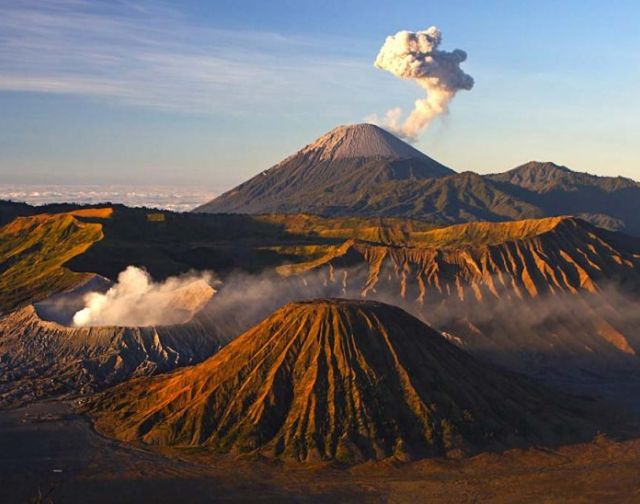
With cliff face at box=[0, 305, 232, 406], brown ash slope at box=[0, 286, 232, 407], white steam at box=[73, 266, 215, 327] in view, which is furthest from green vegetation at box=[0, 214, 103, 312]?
cliff face at box=[0, 305, 232, 406]

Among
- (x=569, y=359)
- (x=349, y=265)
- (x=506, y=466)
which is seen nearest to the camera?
(x=506, y=466)

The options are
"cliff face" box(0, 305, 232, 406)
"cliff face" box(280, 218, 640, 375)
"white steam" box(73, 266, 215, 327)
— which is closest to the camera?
"cliff face" box(0, 305, 232, 406)

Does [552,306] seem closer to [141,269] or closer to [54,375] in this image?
[141,269]

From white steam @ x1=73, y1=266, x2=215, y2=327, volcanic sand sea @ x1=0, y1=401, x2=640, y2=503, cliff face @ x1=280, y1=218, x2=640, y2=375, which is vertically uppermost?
cliff face @ x1=280, y1=218, x2=640, y2=375

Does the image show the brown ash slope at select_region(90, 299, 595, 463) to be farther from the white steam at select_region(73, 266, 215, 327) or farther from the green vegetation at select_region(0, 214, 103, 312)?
the green vegetation at select_region(0, 214, 103, 312)

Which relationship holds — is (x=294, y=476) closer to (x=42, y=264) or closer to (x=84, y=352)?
(x=84, y=352)

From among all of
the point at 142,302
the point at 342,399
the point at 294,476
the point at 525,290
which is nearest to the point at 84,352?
the point at 142,302

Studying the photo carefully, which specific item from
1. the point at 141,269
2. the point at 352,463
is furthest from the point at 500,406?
the point at 141,269
